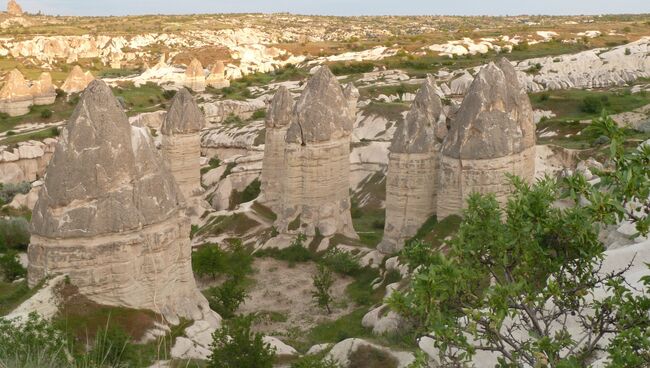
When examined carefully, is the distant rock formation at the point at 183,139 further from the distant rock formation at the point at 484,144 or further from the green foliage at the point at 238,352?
the green foliage at the point at 238,352

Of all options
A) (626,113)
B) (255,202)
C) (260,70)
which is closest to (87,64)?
(260,70)

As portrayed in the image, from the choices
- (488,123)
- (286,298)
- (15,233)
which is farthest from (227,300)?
(15,233)

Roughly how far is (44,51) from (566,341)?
109 metres

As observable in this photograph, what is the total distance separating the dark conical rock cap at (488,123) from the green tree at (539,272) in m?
12.4

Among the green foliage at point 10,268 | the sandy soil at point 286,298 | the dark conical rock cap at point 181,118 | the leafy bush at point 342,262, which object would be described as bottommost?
the sandy soil at point 286,298

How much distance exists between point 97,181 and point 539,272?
1086 cm

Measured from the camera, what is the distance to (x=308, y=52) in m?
91.2

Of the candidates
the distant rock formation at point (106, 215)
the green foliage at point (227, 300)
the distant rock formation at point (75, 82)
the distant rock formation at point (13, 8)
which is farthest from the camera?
the distant rock formation at point (13, 8)

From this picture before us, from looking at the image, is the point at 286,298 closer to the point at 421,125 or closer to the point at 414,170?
the point at 414,170

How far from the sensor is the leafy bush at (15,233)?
2655 cm

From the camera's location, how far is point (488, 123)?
65.9ft

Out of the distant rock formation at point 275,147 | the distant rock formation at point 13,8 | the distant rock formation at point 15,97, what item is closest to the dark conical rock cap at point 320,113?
the distant rock formation at point 275,147

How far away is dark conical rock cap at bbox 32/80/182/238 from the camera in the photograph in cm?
1502

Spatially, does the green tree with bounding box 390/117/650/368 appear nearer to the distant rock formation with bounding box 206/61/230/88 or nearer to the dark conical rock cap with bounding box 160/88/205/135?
the dark conical rock cap with bounding box 160/88/205/135
